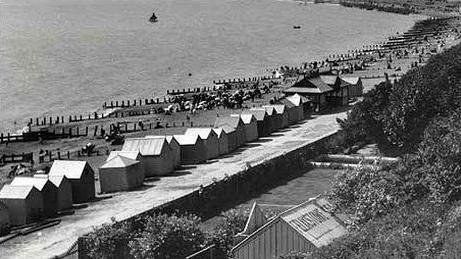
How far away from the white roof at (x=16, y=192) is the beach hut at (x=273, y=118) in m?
A: 25.1

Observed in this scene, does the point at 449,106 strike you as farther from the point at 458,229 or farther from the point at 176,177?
the point at 458,229

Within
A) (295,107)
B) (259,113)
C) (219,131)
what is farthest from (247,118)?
(295,107)

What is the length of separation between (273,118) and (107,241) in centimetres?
3186

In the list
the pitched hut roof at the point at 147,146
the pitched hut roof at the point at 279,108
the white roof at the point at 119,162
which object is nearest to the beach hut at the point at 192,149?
the pitched hut roof at the point at 147,146

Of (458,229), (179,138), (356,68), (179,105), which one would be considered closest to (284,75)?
(356,68)

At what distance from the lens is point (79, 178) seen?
4328cm

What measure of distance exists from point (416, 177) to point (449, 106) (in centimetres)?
1749

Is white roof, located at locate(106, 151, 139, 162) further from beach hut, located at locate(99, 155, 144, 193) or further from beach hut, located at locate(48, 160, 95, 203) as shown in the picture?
beach hut, located at locate(48, 160, 95, 203)

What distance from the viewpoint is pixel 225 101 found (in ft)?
252

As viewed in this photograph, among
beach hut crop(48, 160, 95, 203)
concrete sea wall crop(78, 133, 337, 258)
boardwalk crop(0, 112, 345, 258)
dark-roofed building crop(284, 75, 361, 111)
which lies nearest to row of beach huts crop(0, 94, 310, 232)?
beach hut crop(48, 160, 95, 203)

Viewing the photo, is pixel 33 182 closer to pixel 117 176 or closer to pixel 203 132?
pixel 117 176

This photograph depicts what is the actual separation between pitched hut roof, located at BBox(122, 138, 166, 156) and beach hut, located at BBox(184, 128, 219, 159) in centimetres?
427

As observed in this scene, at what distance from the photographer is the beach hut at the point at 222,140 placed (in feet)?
176

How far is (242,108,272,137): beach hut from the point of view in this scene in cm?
6000
